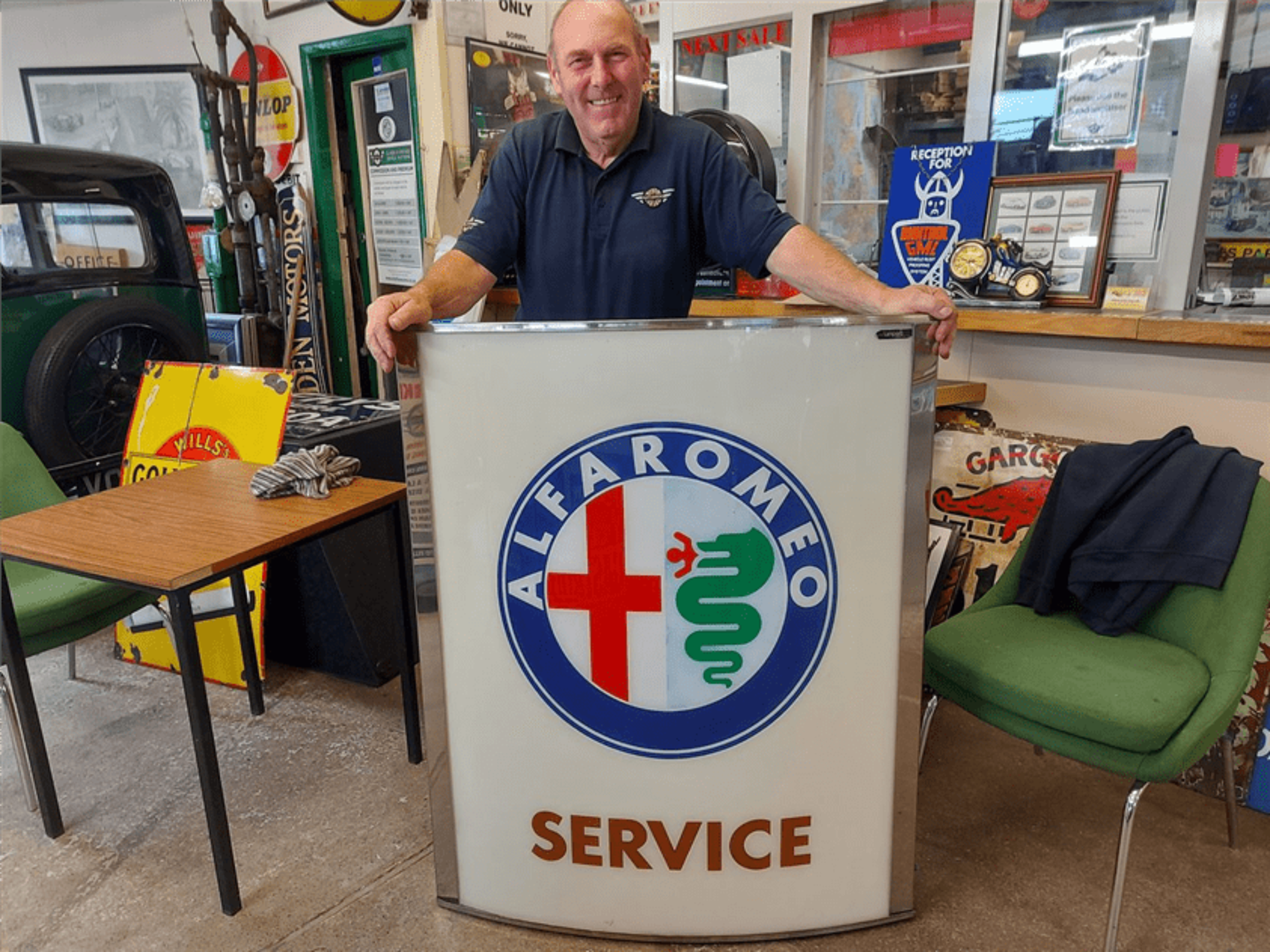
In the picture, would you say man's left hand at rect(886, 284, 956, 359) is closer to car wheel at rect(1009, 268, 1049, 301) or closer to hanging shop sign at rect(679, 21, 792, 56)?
car wheel at rect(1009, 268, 1049, 301)

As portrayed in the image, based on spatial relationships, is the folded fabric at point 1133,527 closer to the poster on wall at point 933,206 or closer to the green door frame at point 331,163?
the poster on wall at point 933,206

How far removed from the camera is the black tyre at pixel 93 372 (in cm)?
334

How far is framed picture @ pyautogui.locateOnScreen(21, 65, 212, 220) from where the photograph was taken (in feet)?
19.6

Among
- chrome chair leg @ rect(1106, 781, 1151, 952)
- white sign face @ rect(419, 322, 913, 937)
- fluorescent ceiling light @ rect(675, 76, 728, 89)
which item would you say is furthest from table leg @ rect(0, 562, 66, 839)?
fluorescent ceiling light @ rect(675, 76, 728, 89)

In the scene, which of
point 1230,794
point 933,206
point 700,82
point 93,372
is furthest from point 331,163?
point 1230,794

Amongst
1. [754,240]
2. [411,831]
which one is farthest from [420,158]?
[411,831]

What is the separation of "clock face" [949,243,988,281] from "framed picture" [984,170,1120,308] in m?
0.09

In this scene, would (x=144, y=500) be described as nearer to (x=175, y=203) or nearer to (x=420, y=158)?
(x=175, y=203)

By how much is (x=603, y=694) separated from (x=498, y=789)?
0.96 ft

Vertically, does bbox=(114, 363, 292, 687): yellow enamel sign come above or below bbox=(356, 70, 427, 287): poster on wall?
below

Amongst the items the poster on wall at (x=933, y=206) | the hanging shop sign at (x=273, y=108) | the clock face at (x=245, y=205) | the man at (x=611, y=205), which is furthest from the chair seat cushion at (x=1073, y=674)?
the hanging shop sign at (x=273, y=108)

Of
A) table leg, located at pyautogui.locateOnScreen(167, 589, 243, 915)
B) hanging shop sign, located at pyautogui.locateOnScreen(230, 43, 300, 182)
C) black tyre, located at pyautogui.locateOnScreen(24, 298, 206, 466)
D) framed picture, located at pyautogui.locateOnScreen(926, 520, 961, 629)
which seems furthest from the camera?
hanging shop sign, located at pyautogui.locateOnScreen(230, 43, 300, 182)

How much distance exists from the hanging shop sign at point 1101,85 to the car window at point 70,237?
3.58 m

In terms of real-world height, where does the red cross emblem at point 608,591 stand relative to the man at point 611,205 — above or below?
below
